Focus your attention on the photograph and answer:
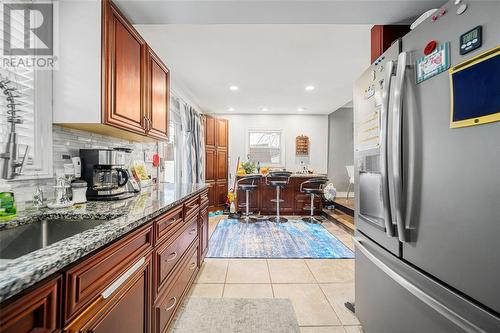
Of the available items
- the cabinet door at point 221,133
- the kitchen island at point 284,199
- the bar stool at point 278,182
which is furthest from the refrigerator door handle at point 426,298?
the cabinet door at point 221,133

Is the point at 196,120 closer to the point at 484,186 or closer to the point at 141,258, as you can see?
the point at 141,258

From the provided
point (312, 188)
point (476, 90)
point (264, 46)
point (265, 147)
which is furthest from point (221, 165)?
point (476, 90)

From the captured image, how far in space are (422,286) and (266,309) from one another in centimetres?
120

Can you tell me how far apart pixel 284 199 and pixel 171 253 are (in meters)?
3.78

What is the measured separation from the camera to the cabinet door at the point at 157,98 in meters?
1.94

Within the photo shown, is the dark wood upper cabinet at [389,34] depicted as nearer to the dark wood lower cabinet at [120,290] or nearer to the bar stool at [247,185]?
the dark wood lower cabinet at [120,290]

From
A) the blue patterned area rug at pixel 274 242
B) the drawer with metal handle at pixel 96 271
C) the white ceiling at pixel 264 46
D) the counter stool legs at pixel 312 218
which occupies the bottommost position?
the blue patterned area rug at pixel 274 242

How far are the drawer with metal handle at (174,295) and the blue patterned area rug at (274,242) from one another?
2.97 feet

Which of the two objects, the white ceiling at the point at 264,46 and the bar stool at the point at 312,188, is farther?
the bar stool at the point at 312,188

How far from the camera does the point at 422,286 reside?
37.2 inches

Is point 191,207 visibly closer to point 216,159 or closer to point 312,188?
point 312,188

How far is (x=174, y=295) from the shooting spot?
149 centimetres

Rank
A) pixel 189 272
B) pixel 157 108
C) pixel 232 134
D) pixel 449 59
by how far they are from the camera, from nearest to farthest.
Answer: pixel 449 59
pixel 189 272
pixel 157 108
pixel 232 134

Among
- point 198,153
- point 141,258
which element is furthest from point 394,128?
point 198,153
